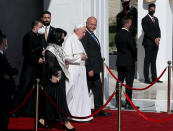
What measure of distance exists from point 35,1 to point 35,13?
11.3 inches

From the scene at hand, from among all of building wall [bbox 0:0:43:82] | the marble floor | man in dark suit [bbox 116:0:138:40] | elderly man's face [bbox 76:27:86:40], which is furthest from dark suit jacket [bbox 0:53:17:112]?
man in dark suit [bbox 116:0:138:40]

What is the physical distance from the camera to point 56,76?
7359 millimetres

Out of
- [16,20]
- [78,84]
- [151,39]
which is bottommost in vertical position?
[78,84]

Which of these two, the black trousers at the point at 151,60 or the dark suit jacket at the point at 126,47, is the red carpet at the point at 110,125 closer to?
the dark suit jacket at the point at 126,47

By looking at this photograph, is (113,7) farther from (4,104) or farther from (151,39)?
(4,104)

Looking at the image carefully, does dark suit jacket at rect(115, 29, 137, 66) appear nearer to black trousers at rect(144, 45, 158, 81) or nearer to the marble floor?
the marble floor

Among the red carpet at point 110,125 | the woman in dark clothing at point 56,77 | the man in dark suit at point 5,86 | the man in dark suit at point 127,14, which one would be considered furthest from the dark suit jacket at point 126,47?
the man in dark suit at point 127,14

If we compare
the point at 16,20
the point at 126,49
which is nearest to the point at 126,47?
the point at 126,49

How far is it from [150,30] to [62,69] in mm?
6173

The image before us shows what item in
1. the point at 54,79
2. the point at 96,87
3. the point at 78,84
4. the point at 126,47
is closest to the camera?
the point at 54,79

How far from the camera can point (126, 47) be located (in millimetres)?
9391

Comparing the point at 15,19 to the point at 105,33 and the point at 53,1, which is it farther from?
the point at 105,33

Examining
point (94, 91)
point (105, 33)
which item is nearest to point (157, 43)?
point (105, 33)

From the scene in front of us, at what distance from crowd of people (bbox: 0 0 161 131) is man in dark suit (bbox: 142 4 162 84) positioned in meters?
3.73
